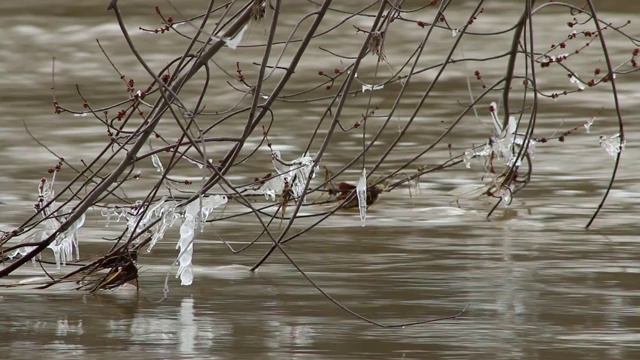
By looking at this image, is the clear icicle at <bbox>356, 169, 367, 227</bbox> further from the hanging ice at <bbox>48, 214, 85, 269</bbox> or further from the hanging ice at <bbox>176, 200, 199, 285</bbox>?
the hanging ice at <bbox>48, 214, 85, 269</bbox>

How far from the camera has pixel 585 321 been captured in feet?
12.7

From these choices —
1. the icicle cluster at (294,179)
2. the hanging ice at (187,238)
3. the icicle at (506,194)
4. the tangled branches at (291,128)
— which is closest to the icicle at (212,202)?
the tangled branches at (291,128)

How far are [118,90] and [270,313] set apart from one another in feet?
18.6

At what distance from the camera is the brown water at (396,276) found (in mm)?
3639

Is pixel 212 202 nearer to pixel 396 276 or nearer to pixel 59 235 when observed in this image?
pixel 59 235

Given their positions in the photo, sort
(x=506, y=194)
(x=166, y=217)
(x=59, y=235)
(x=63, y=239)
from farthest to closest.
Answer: (x=506, y=194), (x=63, y=239), (x=59, y=235), (x=166, y=217)

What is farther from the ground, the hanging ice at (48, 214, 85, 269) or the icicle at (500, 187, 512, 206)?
the icicle at (500, 187, 512, 206)

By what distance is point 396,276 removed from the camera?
4566 millimetres

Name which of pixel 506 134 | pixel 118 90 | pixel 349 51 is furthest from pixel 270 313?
pixel 349 51

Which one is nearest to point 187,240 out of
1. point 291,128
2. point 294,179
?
point 294,179

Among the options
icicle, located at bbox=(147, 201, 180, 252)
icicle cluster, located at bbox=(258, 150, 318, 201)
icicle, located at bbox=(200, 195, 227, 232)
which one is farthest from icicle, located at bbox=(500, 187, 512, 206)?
icicle, located at bbox=(147, 201, 180, 252)

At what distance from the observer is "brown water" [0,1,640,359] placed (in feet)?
11.9

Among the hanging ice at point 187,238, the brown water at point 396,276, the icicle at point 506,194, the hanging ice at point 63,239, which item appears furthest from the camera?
the icicle at point 506,194

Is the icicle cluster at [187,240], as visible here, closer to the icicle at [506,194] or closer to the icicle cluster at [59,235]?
the icicle cluster at [59,235]
